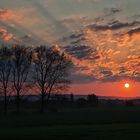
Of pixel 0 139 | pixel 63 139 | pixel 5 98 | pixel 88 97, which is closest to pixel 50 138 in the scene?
pixel 63 139

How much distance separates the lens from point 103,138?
28609mm

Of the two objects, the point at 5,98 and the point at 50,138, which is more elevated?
the point at 5,98

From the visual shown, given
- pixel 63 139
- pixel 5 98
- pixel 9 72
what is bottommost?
pixel 63 139

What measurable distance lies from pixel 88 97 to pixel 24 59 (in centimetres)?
6602

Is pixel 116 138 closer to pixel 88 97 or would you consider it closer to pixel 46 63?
pixel 46 63

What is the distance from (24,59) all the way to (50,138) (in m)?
83.9

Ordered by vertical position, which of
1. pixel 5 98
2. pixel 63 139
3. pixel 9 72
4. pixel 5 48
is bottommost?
pixel 63 139

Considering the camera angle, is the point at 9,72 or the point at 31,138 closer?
the point at 31,138

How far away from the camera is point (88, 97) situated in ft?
569

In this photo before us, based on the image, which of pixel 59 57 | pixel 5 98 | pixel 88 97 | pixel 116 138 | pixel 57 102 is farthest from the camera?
pixel 88 97

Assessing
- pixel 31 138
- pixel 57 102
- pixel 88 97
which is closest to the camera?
pixel 31 138

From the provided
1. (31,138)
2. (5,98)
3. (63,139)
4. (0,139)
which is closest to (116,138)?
(63,139)

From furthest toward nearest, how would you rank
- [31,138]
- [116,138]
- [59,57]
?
[59,57] → [31,138] → [116,138]

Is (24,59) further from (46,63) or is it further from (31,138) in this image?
(31,138)
